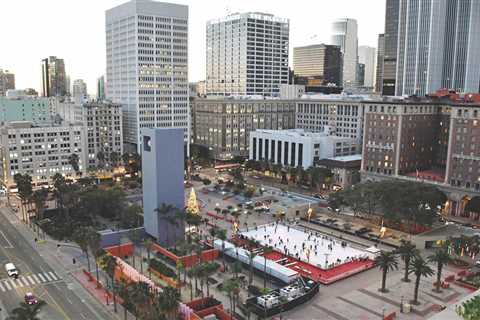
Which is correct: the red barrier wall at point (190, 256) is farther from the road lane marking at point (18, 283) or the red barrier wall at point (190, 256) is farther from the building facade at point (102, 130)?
the building facade at point (102, 130)

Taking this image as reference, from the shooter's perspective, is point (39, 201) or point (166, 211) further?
point (39, 201)

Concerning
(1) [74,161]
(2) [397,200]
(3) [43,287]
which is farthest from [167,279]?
(1) [74,161]

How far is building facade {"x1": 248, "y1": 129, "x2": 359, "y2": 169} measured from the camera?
175 m

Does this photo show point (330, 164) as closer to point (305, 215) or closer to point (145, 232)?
point (305, 215)

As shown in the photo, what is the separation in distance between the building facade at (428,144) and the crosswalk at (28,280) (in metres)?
107

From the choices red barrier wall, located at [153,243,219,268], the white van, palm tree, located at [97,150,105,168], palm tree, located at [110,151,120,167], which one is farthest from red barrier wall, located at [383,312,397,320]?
palm tree, located at [97,150,105,168]

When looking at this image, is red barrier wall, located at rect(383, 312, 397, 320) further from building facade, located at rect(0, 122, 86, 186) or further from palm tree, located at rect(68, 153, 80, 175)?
building facade, located at rect(0, 122, 86, 186)

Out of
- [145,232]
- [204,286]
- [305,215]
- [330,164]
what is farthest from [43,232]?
[330,164]

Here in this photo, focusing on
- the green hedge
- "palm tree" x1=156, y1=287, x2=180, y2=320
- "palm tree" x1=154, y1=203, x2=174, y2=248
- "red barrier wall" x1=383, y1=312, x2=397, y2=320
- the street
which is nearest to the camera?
"palm tree" x1=156, y1=287, x2=180, y2=320

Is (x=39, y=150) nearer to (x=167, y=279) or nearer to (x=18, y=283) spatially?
(x=18, y=283)

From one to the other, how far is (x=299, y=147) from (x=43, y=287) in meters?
118

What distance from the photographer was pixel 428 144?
156875 millimetres

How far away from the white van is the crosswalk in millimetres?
960

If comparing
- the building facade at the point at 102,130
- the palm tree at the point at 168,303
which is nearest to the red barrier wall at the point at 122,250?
the palm tree at the point at 168,303
